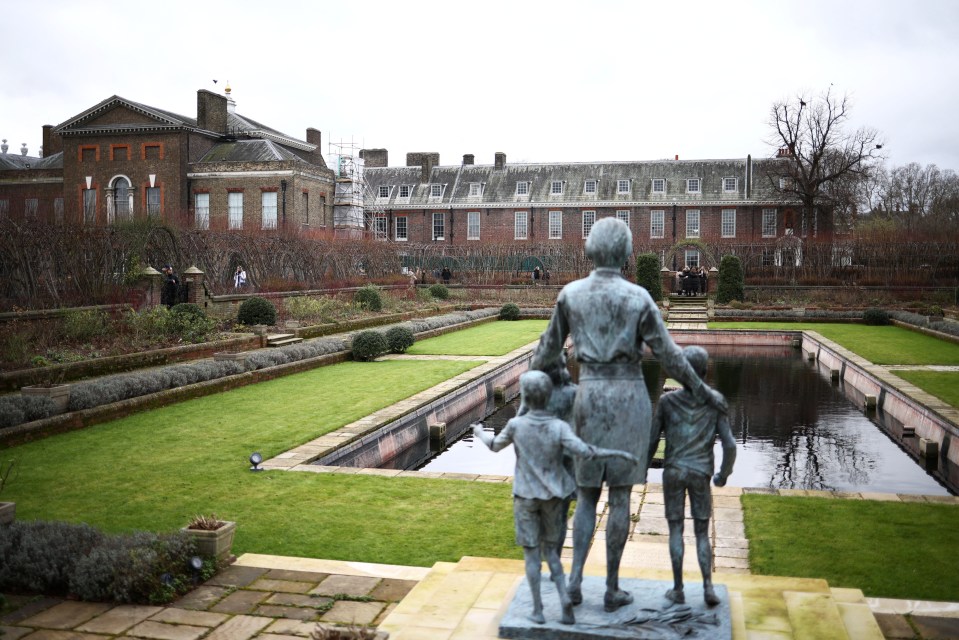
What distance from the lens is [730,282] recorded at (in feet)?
117

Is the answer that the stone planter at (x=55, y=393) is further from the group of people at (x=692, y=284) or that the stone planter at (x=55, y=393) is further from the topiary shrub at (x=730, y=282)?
the group of people at (x=692, y=284)

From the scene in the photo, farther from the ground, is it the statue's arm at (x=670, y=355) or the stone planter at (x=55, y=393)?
the statue's arm at (x=670, y=355)

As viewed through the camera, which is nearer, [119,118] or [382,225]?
[119,118]

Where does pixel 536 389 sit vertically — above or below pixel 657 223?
below

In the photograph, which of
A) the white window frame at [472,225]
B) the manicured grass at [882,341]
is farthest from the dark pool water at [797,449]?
the white window frame at [472,225]

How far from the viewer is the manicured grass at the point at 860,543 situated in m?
5.90

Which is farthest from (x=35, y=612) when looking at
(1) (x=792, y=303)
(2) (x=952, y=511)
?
(1) (x=792, y=303)

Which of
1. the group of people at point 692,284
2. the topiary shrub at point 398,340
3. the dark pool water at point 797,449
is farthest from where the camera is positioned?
Answer: the group of people at point 692,284

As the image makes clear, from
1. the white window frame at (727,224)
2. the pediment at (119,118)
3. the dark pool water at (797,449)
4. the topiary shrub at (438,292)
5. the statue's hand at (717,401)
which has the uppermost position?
the pediment at (119,118)

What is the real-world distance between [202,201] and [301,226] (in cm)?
550

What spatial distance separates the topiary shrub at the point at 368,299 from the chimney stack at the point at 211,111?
18856 mm

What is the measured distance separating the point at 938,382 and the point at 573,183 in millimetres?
39696

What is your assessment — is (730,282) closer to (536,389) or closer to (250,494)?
(250,494)

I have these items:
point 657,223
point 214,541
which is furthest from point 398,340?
point 657,223
